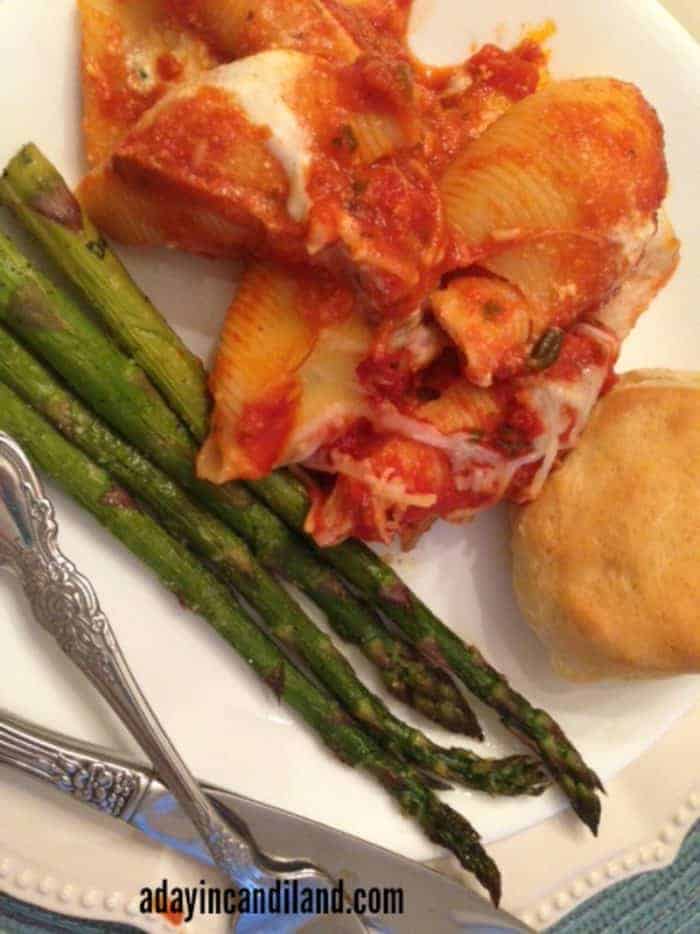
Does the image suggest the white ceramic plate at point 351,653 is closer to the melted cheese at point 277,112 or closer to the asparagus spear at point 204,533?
the asparagus spear at point 204,533

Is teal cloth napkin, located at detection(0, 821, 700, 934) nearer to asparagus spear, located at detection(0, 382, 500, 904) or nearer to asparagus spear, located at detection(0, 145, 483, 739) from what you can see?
asparagus spear, located at detection(0, 382, 500, 904)

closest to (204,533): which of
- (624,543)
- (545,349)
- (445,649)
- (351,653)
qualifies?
(351,653)

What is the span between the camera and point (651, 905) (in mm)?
3092

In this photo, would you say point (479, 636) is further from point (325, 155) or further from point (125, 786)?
point (325, 155)

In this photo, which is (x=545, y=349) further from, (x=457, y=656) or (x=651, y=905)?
(x=651, y=905)

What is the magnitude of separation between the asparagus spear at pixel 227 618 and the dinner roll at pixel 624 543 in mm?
608

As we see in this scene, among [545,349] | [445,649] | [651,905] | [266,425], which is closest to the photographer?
[266,425]

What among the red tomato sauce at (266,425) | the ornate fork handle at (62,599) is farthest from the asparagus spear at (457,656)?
the ornate fork handle at (62,599)

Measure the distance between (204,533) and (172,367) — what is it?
0.46m

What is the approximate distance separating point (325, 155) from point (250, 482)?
88cm

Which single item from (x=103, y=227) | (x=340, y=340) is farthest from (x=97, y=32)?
(x=340, y=340)

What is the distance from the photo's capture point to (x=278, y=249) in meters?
2.18

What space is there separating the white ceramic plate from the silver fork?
12 cm

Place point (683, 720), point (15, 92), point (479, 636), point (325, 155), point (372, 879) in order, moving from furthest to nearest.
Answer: point (683, 720)
point (479, 636)
point (372, 879)
point (15, 92)
point (325, 155)
